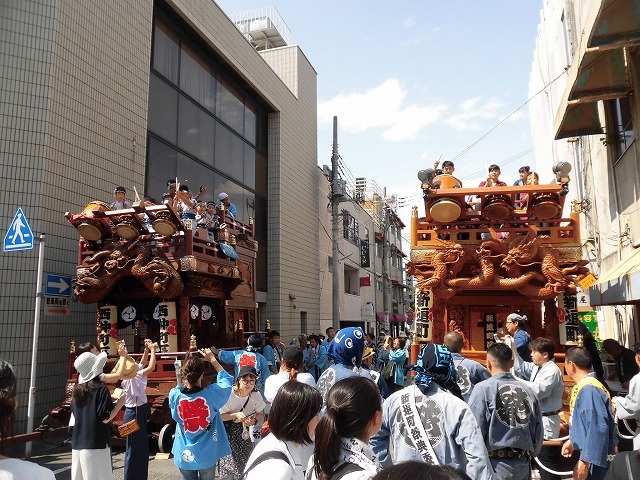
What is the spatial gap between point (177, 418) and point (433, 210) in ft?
16.7

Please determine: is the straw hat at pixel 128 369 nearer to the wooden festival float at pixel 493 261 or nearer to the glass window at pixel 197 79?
the wooden festival float at pixel 493 261

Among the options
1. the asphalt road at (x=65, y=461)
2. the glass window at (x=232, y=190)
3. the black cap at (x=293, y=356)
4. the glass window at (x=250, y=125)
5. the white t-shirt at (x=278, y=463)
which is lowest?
the asphalt road at (x=65, y=461)

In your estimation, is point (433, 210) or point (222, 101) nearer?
point (433, 210)

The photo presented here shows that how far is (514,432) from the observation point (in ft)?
11.5

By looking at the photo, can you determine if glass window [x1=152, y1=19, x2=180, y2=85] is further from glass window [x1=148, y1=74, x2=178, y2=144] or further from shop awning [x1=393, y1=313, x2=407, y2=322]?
shop awning [x1=393, y1=313, x2=407, y2=322]

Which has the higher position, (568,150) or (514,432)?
(568,150)

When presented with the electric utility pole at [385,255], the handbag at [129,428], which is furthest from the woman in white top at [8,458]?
the electric utility pole at [385,255]

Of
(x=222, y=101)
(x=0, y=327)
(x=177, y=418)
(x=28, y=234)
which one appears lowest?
(x=177, y=418)

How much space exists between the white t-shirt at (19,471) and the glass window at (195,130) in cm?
1211

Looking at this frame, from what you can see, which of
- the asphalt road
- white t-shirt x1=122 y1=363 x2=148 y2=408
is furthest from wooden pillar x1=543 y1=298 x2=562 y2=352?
white t-shirt x1=122 y1=363 x2=148 y2=408

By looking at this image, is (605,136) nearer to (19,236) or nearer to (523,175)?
(523,175)

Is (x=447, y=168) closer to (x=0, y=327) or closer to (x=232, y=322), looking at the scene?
(x=232, y=322)

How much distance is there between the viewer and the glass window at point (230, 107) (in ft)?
52.3

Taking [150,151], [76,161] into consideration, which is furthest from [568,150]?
[76,161]
